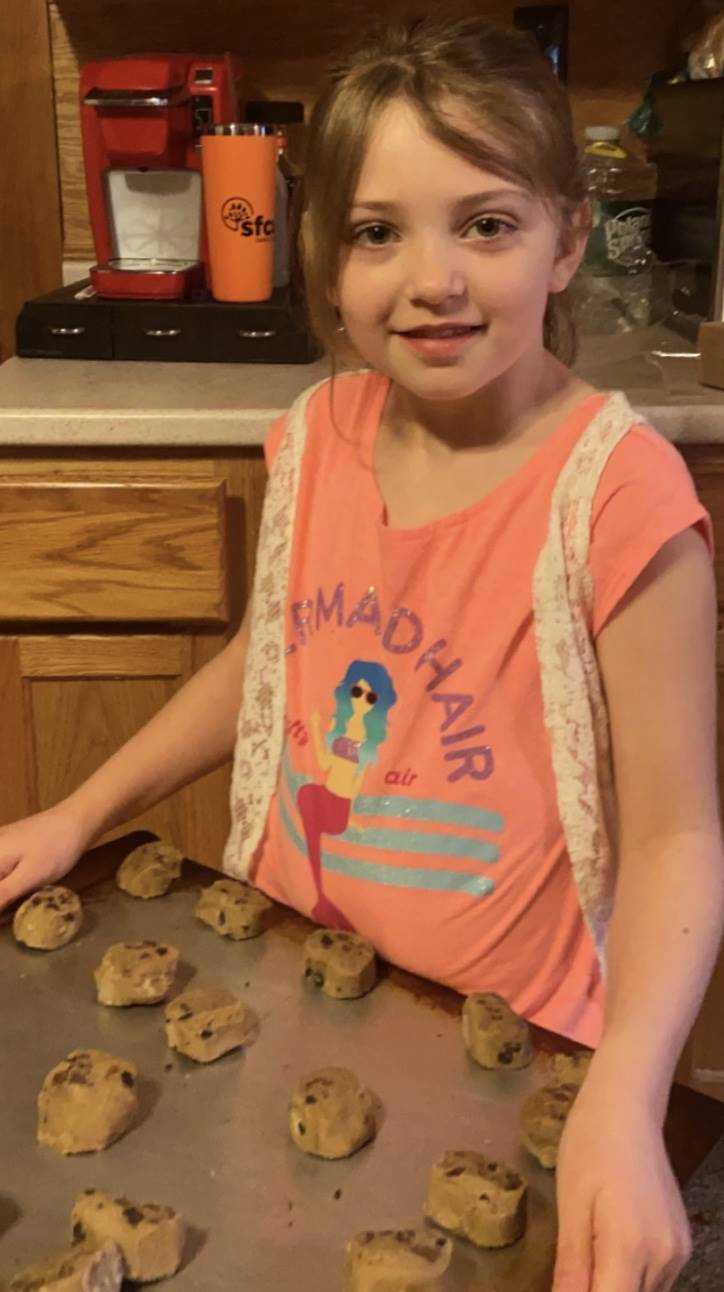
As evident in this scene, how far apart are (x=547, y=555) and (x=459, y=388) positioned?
0.40ft

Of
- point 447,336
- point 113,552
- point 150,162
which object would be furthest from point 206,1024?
point 150,162

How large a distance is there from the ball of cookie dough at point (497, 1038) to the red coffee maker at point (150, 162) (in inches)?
45.7

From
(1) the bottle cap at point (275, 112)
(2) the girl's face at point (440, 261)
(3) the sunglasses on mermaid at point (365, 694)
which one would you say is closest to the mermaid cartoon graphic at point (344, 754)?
(3) the sunglasses on mermaid at point (365, 694)

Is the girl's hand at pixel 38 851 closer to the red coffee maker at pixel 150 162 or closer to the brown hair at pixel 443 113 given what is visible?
the brown hair at pixel 443 113

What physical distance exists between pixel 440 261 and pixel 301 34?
1.23 metres

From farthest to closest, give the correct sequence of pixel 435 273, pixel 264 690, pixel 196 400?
1. pixel 196 400
2. pixel 264 690
3. pixel 435 273

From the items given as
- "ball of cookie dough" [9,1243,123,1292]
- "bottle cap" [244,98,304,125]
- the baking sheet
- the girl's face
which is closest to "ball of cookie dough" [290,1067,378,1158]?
the baking sheet

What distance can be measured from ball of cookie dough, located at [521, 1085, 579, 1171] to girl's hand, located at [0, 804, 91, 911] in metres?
0.37

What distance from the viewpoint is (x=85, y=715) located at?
152cm

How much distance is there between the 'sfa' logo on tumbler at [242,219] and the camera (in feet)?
5.36

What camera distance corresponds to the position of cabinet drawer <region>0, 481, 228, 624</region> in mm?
1402

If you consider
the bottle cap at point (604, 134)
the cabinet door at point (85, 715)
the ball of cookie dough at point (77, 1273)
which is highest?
the bottle cap at point (604, 134)

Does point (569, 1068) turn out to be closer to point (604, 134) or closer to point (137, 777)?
point (137, 777)

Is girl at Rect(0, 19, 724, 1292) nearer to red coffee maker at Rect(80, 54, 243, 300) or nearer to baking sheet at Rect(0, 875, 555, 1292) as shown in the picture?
baking sheet at Rect(0, 875, 555, 1292)
